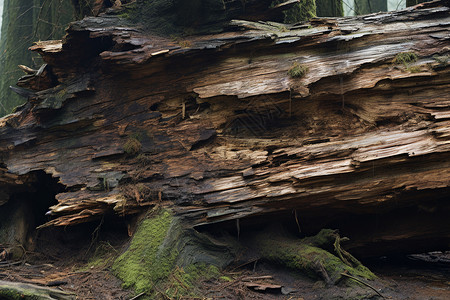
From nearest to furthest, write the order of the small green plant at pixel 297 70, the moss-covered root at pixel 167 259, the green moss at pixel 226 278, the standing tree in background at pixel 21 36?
the moss-covered root at pixel 167 259 → the green moss at pixel 226 278 → the small green plant at pixel 297 70 → the standing tree in background at pixel 21 36

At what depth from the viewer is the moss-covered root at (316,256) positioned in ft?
15.6

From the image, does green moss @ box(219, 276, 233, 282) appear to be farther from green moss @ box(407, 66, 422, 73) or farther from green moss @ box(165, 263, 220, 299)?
green moss @ box(407, 66, 422, 73)

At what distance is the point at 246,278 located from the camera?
5051 millimetres

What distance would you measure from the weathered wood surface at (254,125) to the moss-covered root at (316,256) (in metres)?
0.45

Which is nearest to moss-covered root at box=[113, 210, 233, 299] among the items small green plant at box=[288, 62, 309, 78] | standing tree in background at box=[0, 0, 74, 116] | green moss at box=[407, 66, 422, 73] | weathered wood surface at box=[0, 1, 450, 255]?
weathered wood surface at box=[0, 1, 450, 255]

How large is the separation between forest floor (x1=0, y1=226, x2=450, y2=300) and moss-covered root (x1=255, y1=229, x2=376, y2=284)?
13 cm

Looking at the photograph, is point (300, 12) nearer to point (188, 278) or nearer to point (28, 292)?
point (188, 278)

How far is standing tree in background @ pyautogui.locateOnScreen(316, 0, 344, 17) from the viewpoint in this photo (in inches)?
341

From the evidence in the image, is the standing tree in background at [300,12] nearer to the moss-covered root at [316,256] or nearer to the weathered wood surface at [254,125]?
the weathered wood surface at [254,125]

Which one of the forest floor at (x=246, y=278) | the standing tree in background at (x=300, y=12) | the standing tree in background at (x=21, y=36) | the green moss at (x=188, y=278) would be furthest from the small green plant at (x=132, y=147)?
the standing tree in background at (x=21, y=36)

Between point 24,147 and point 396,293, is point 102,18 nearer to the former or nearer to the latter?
point 24,147

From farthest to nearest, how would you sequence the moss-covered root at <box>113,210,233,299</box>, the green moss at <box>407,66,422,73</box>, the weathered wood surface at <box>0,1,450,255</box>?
the green moss at <box>407,66,422,73</box> < the weathered wood surface at <box>0,1,450,255</box> < the moss-covered root at <box>113,210,233,299</box>

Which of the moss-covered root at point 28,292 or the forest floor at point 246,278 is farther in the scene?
the forest floor at point 246,278

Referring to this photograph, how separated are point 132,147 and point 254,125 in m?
1.98
